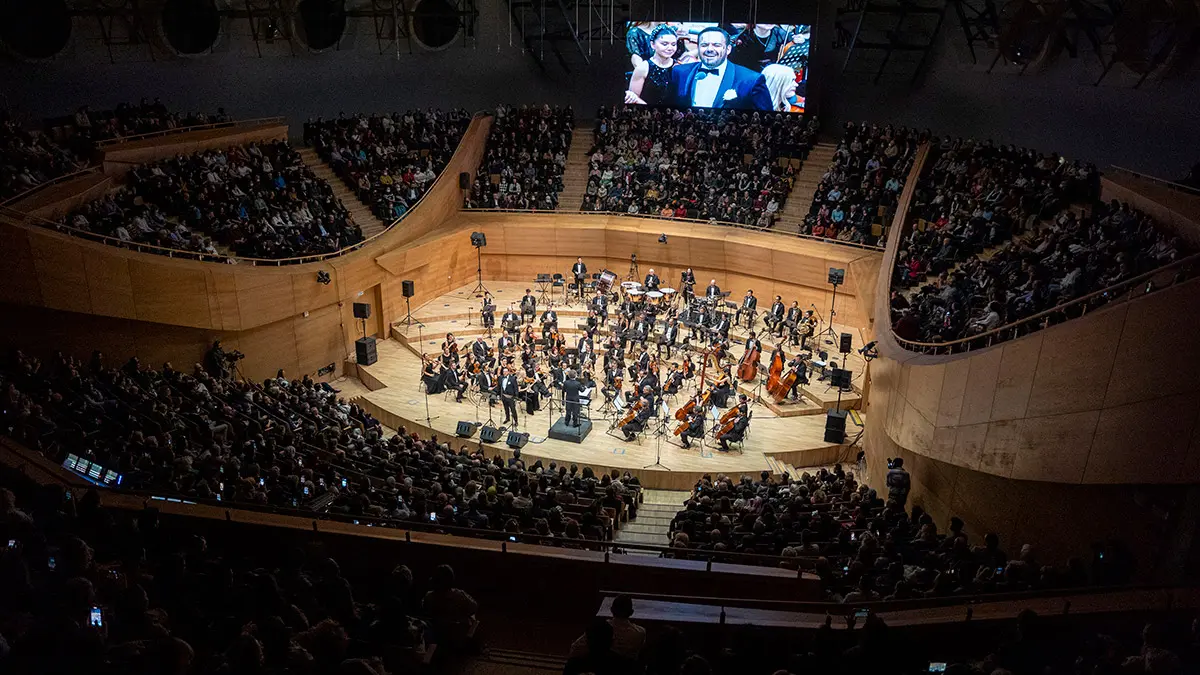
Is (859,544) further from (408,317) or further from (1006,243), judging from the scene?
(408,317)

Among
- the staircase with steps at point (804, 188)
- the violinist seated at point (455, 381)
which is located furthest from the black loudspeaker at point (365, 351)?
the staircase with steps at point (804, 188)

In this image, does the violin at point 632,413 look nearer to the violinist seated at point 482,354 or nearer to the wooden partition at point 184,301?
the violinist seated at point 482,354

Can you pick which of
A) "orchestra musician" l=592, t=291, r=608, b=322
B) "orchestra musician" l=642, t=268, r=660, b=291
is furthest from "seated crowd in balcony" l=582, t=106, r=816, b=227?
"orchestra musician" l=592, t=291, r=608, b=322

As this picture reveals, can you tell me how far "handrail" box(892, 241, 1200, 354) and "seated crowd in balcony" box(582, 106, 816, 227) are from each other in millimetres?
10171

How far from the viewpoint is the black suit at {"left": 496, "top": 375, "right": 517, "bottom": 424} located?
1541cm

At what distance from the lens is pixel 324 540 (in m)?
7.70

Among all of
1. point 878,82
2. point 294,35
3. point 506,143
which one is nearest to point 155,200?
point 294,35

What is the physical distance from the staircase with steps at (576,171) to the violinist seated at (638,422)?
34.5 feet

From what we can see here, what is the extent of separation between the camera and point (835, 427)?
1516 cm

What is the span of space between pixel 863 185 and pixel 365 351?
41.2 ft

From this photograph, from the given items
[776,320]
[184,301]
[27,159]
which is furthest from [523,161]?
[27,159]

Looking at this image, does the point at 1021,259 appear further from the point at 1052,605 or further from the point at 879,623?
the point at 879,623

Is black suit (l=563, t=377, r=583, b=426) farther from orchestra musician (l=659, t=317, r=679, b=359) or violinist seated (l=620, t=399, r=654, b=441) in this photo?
orchestra musician (l=659, t=317, r=679, b=359)

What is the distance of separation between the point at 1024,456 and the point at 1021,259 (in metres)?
4.94
